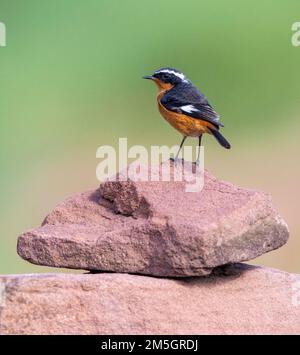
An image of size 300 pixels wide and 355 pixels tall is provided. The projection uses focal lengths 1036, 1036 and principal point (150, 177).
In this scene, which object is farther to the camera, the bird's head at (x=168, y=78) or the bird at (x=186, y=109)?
the bird's head at (x=168, y=78)

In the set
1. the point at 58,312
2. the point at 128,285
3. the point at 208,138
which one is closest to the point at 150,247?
the point at 128,285

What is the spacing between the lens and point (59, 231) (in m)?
8.27

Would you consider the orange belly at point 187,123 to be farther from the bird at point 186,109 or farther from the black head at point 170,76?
the black head at point 170,76

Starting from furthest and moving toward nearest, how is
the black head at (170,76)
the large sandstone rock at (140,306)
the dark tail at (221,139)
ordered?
the black head at (170,76) < the dark tail at (221,139) < the large sandstone rock at (140,306)

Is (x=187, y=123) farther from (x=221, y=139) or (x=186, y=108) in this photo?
(x=221, y=139)

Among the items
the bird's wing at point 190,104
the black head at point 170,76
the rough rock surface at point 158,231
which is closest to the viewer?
the rough rock surface at point 158,231

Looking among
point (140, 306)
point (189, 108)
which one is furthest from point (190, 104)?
point (140, 306)

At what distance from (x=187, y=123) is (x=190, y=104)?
188mm

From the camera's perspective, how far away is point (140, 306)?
25.1 feet

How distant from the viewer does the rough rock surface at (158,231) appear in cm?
776

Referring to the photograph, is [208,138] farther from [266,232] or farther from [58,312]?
[58,312]

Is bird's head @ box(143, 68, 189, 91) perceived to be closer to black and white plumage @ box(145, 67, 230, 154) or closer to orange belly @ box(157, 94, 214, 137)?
black and white plumage @ box(145, 67, 230, 154)

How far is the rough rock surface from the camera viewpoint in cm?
776

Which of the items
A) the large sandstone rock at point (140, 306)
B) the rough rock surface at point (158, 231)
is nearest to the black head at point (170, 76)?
the rough rock surface at point (158, 231)
